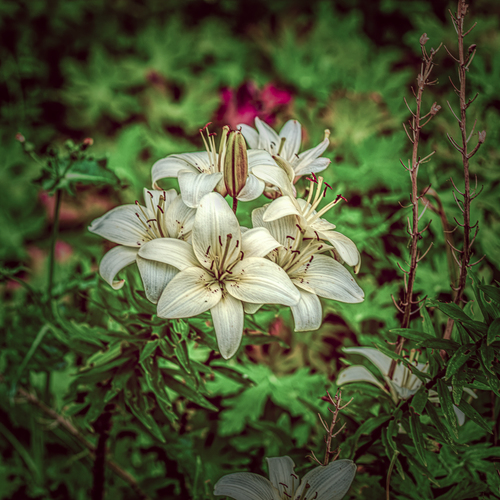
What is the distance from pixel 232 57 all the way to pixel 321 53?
18.8 inches

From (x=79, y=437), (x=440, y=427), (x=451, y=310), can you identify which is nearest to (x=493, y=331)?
(x=451, y=310)

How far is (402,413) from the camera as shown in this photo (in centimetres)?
64

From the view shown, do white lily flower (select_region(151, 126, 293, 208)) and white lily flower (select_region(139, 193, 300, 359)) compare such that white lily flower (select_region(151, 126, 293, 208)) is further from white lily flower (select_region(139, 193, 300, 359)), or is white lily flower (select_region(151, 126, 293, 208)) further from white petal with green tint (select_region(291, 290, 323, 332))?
white petal with green tint (select_region(291, 290, 323, 332))

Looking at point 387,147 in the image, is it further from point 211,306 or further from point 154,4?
point 154,4

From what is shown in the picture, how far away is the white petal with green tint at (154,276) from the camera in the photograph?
573mm

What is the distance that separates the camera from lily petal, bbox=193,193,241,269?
57cm

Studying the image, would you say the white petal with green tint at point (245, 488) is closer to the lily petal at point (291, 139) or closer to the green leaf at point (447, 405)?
the green leaf at point (447, 405)

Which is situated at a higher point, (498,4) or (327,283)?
(498,4)

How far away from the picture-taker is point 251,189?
0.61m

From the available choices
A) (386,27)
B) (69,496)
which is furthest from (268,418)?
(386,27)

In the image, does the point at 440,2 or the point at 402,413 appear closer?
the point at 402,413

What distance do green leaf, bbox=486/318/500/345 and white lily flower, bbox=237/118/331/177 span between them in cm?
33

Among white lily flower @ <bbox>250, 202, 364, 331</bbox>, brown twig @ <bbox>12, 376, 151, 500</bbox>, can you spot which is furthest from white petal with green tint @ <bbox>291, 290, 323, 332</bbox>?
brown twig @ <bbox>12, 376, 151, 500</bbox>

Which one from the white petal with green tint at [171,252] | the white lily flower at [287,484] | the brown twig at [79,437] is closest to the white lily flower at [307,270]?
the white petal with green tint at [171,252]
